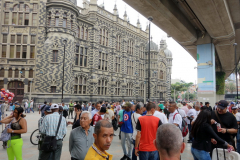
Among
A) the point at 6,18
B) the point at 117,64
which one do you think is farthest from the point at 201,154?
the point at 117,64

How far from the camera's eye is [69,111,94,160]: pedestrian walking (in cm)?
355

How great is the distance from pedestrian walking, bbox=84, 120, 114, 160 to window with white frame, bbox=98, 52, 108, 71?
96.7 ft

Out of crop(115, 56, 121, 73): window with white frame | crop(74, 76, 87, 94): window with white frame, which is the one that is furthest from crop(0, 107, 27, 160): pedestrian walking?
crop(115, 56, 121, 73): window with white frame

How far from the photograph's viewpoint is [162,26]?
36.6ft

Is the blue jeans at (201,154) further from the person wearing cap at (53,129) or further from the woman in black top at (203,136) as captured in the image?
the person wearing cap at (53,129)

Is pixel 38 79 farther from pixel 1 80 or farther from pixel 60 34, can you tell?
pixel 60 34

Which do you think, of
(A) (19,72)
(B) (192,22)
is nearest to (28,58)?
(A) (19,72)

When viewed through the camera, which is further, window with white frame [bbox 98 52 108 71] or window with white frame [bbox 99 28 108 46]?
window with white frame [bbox 99 28 108 46]

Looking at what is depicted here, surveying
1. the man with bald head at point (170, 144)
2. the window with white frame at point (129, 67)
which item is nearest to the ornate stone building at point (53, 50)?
the window with white frame at point (129, 67)

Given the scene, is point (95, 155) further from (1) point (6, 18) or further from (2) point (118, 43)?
(2) point (118, 43)

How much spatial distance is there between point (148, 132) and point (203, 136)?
118 centimetres

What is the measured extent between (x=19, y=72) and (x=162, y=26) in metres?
22.4

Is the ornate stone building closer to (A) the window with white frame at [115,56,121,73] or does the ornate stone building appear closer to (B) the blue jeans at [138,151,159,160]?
(A) the window with white frame at [115,56,121,73]

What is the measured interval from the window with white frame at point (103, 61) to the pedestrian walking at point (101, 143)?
96.7 feet
